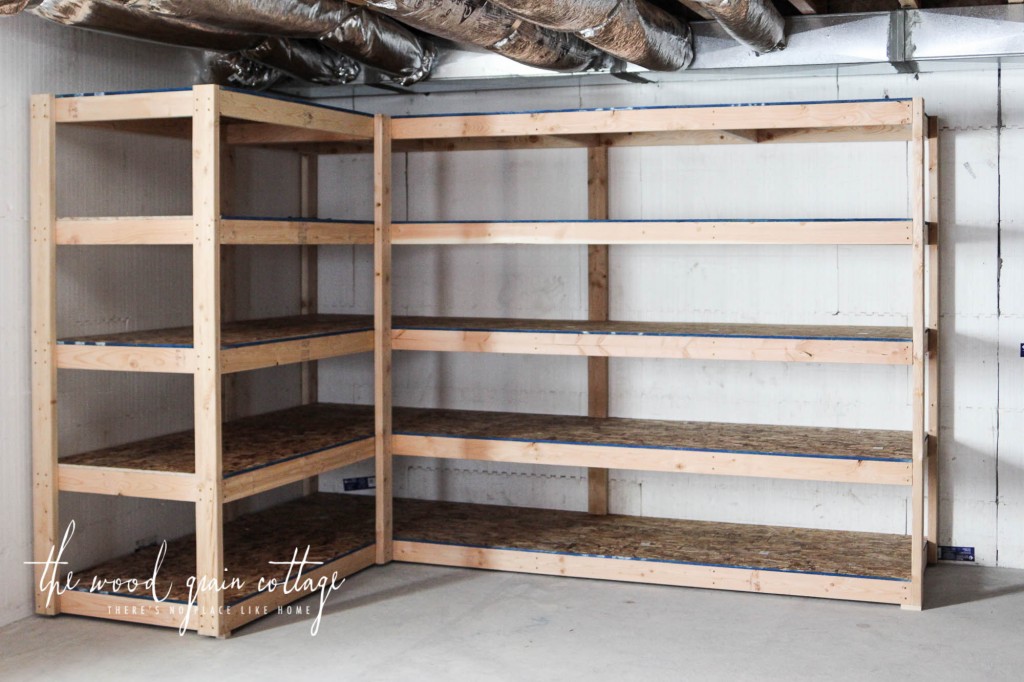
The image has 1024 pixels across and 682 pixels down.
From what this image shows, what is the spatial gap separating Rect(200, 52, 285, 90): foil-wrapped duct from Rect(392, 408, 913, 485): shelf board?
193cm

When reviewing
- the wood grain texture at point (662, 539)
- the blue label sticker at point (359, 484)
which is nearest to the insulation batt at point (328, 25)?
the wood grain texture at point (662, 539)

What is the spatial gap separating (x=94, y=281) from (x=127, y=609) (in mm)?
1509

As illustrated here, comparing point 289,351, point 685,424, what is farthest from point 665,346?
point 289,351

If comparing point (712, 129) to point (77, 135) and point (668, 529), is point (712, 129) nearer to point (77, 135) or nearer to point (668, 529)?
point (668, 529)

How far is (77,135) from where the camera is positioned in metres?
5.12

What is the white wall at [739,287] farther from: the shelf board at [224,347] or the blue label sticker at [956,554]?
the shelf board at [224,347]

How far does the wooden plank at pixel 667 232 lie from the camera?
15.9 feet

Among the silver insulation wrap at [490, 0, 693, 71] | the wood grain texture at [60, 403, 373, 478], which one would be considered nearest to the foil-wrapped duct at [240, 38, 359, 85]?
the silver insulation wrap at [490, 0, 693, 71]

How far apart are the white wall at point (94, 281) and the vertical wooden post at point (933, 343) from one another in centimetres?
364

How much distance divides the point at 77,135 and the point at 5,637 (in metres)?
2.18

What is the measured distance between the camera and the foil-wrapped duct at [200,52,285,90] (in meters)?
5.69

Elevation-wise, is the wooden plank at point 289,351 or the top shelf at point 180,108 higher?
the top shelf at point 180,108

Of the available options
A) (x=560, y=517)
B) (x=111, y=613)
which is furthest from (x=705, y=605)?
(x=111, y=613)

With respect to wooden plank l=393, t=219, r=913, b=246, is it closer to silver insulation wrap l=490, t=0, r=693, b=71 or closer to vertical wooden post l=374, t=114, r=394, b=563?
vertical wooden post l=374, t=114, r=394, b=563
